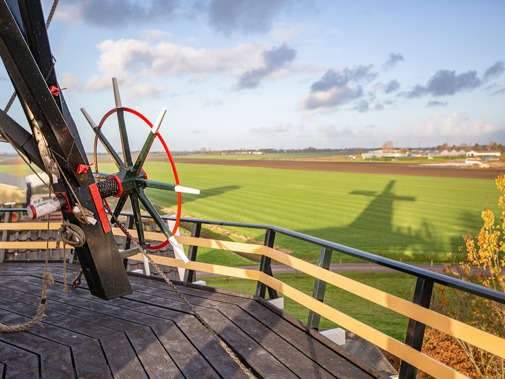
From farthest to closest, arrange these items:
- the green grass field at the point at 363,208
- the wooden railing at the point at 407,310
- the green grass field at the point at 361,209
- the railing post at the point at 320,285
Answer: the green grass field at the point at 363,208
the green grass field at the point at 361,209
the railing post at the point at 320,285
the wooden railing at the point at 407,310

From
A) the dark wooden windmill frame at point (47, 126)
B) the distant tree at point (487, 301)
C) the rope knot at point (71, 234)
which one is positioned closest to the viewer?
the dark wooden windmill frame at point (47, 126)

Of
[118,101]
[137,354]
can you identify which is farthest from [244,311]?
[118,101]

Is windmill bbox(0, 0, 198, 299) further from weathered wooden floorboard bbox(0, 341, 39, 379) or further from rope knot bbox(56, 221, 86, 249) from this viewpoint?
weathered wooden floorboard bbox(0, 341, 39, 379)

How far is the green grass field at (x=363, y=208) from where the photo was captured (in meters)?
35.8

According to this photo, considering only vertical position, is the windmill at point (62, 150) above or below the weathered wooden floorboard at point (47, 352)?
above

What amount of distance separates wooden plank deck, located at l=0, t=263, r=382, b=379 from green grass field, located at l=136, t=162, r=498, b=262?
24886 mm

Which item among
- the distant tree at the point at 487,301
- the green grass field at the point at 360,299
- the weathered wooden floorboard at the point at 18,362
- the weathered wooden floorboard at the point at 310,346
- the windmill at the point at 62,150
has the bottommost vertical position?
the green grass field at the point at 360,299

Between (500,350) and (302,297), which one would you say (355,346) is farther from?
(500,350)

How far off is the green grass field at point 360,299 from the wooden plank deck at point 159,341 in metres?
13.3

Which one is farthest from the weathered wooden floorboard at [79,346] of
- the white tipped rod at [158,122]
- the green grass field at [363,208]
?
the green grass field at [363,208]

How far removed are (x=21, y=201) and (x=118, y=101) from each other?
31.0m

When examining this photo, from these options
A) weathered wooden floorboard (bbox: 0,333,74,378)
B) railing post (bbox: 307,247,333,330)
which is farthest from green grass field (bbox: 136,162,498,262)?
weathered wooden floorboard (bbox: 0,333,74,378)

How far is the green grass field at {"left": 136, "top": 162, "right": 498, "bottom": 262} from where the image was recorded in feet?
117

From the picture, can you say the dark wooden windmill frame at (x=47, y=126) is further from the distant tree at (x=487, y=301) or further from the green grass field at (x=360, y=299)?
the green grass field at (x=360, y=299)
